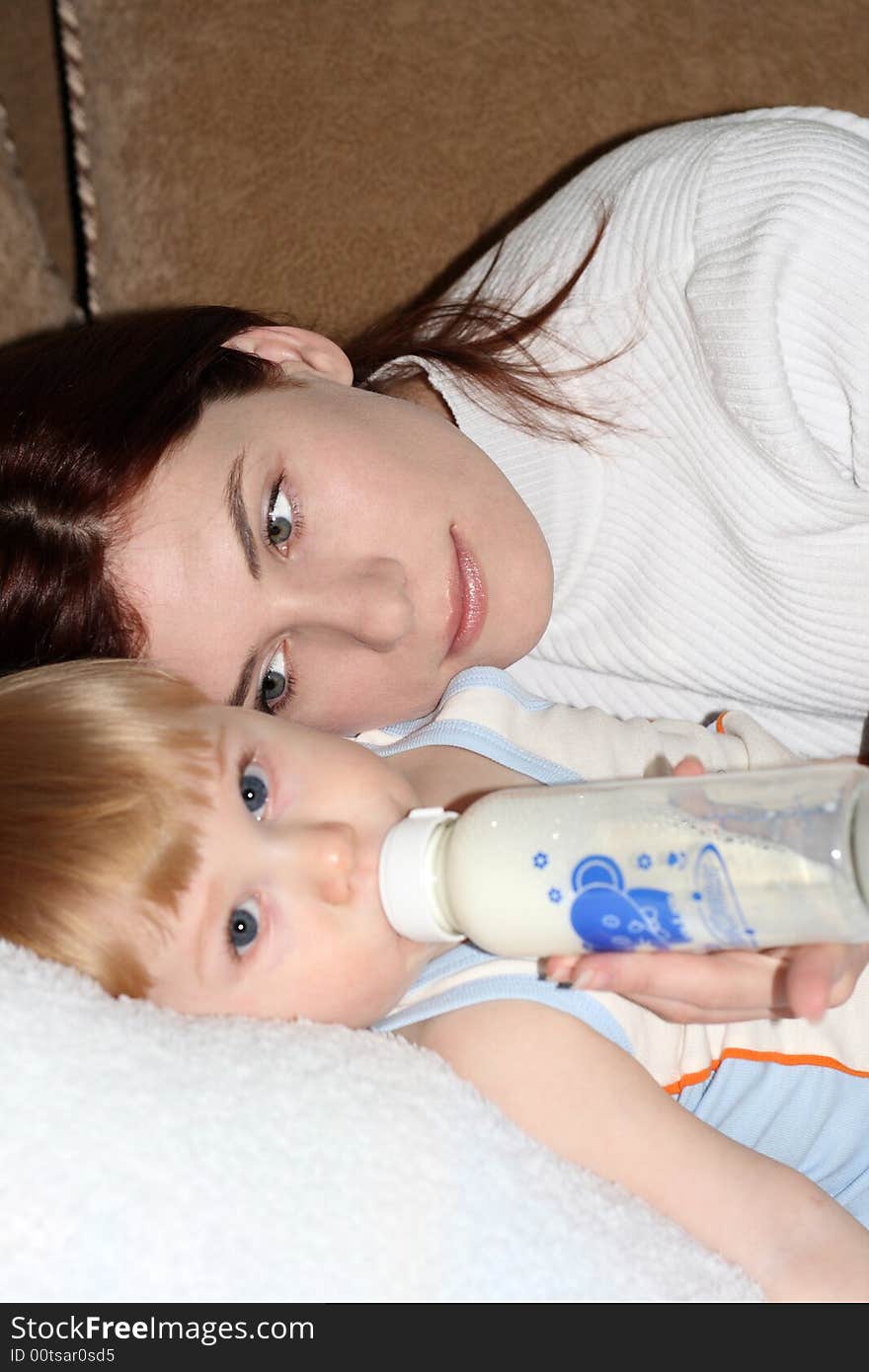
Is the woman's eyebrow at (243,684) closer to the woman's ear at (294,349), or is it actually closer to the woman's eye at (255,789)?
the woman's eye at (255,789)

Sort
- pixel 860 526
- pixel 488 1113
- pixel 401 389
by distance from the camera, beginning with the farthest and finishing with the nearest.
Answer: pixel 401 389, pixel 860 526, pixel 488 1113

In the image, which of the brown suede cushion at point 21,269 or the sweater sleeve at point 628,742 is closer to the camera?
the sweater sleeve at point 628,742

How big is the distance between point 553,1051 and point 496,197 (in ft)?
3.36

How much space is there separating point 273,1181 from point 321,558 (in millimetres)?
509

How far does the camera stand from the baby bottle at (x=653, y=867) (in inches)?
31.4

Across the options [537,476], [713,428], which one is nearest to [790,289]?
[713,428]

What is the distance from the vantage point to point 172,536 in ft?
3.49

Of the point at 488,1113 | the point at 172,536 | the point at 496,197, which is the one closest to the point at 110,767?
the point at 172,536

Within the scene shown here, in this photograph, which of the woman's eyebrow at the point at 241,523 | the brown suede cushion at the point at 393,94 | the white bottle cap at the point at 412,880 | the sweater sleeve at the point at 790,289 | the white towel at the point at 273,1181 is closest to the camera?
the white towel at the point at 273,1181

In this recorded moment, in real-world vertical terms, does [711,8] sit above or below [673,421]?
above

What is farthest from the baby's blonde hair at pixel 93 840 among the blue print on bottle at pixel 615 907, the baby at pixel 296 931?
the blue print on bottle at pixel 615 907

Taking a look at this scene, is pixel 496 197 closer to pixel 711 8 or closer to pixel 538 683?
pixel 711 8

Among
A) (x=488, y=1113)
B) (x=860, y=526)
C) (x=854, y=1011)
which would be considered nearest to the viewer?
(x=488, y=1113)

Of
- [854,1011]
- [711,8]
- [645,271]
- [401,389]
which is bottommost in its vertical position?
[854,1011]
